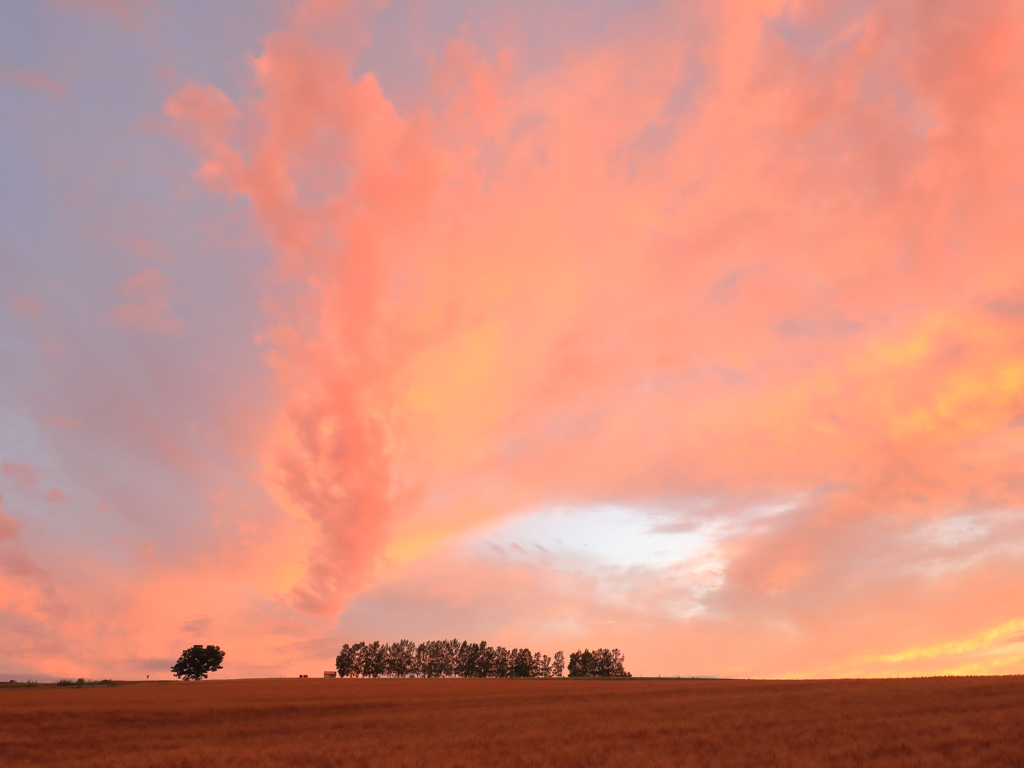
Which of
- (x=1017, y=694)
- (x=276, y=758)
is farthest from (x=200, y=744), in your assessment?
(x=1017, y=694)

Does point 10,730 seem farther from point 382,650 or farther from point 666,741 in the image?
point 382,650

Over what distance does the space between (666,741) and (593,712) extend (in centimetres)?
1210

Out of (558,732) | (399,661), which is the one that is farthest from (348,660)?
A: (558,732)

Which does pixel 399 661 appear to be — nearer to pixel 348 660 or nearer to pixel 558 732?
pixel 348 660

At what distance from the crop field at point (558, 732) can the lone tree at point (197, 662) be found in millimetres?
125502

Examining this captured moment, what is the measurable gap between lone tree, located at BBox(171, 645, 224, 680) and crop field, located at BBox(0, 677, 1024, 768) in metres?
126

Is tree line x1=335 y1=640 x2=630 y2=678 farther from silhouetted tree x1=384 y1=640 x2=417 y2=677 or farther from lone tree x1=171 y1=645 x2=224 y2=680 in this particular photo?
lone tree x1=171 y1=645 x2=224 y2=680

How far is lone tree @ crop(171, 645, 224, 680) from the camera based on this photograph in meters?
152

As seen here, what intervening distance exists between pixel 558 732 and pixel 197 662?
158 metres

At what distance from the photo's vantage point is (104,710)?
1501 inches

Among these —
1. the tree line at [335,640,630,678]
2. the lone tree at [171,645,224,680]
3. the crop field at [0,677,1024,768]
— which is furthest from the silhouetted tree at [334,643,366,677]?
the crop field at [0,677,1024,768]

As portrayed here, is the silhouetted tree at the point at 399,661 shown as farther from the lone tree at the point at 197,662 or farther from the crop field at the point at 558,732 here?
the crop field at the point at 558,732

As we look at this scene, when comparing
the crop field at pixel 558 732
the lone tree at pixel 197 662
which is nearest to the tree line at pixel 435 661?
the lone tree at pixel 197 662

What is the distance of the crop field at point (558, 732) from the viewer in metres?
Result: 21.7
